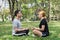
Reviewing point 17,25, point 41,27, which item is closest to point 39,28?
point 41,27

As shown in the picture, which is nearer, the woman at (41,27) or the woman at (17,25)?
the woman at (41,27)

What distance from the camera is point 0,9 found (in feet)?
210

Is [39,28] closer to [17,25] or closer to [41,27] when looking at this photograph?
[41,27]

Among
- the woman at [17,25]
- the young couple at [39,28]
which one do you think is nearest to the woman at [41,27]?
the young couple at [39,28]

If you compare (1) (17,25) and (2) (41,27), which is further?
(1) (17,25)

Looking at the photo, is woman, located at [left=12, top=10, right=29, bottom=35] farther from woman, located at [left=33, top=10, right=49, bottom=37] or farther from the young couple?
woman, located at [left=33, top=10, right=49, bottom=37]

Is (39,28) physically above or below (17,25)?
below

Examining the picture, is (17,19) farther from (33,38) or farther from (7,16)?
(7,16)

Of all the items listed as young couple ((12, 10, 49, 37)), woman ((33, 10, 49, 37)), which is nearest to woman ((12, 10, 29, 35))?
young couple ((12, 10, 49, 37))

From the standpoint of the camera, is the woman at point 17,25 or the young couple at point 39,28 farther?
the woman at point 17,25

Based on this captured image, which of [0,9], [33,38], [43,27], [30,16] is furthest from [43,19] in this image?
[0,9]

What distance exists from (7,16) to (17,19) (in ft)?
189

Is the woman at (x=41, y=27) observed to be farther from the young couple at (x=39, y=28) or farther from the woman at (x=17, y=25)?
the woman at (x=17, y=25)

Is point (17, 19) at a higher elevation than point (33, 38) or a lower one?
higher
